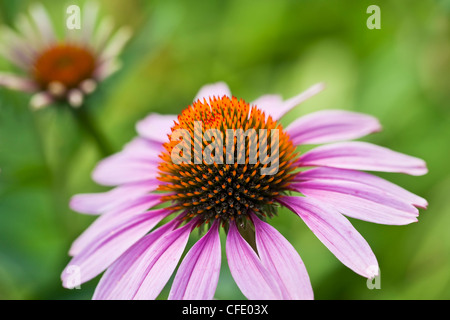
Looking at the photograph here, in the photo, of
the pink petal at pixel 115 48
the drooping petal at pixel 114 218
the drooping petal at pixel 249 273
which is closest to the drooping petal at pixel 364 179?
the drooping petal at pixel 249 273

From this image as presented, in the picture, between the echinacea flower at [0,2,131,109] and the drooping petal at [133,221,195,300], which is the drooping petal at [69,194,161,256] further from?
the echinacea flower at [0,2,131,109]

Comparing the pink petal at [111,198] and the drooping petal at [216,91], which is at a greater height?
the drooping petal at [216,91]

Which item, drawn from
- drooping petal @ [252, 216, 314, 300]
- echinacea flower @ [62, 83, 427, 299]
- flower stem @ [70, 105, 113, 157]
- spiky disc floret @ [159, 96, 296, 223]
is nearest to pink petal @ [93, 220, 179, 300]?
echinacea flower @ [62, 83, 427, 299]

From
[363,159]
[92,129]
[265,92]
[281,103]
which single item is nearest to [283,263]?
[363,159]

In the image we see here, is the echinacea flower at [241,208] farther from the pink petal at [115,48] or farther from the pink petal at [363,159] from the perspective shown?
the pink petal at [115,48]

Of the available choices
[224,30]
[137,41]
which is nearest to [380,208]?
[137,41]
